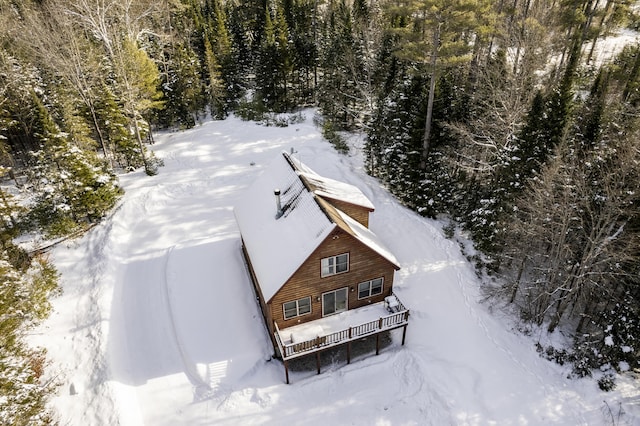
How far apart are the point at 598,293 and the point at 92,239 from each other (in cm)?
3075

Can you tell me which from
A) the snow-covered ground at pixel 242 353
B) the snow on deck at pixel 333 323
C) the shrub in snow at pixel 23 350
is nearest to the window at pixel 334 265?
the snow on deck at pixel 333 323

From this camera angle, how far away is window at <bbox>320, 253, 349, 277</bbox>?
1736cm

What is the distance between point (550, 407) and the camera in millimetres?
15945

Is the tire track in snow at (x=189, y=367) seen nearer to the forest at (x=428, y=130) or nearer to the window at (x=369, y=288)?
the forest at (x=428, y=130)

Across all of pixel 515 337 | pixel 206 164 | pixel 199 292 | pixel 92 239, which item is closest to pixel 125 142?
pixel 206 164

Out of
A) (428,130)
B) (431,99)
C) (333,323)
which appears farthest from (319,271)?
(431,99)

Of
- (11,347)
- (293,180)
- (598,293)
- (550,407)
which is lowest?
(550,407)

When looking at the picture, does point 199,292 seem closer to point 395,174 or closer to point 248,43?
point 395,174

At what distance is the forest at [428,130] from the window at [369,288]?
717 cm

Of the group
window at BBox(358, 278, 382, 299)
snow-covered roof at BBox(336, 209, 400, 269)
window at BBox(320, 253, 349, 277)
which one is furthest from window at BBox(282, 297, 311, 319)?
snow-covered roof at BBox(336, 209, 400, 269)

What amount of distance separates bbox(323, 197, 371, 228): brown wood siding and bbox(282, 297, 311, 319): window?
16.4 feet

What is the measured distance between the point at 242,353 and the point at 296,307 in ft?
11.8

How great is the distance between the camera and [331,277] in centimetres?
1783

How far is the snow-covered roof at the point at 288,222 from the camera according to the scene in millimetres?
16938
